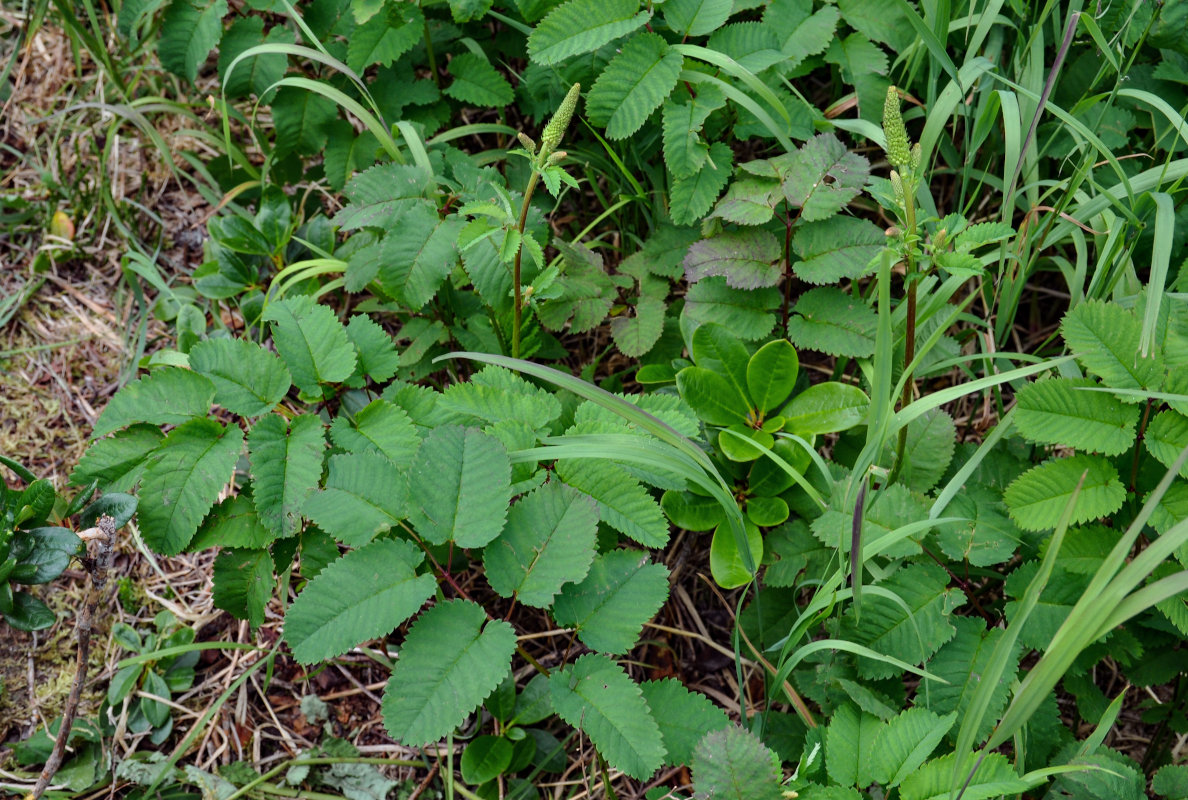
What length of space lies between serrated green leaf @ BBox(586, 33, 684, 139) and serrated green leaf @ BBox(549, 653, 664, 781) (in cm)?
108

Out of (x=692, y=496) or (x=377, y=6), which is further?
(x=377, y=6)

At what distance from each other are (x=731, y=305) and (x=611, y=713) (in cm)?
89

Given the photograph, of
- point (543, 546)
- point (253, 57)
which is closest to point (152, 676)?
point (543, 546)

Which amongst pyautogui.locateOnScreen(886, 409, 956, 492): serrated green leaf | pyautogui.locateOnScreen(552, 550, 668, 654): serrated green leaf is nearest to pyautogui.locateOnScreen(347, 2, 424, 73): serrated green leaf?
pyautogui.locateOnScreen(552, 550, 668, 654): serrated green leaf

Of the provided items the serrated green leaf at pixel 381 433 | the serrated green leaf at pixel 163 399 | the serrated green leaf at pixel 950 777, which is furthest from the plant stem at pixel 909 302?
the serrated green leaf at pixel 163 399

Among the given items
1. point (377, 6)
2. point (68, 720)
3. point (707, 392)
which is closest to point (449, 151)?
point (377, 6)

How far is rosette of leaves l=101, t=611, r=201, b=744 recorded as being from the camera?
68.4 inches

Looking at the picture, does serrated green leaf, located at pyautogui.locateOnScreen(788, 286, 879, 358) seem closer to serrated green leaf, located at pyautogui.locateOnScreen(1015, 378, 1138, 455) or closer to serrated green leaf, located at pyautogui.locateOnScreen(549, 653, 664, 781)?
serrated green leaf, located at pyautogui.locateOnScreen(1015, 378, 1138, 455)

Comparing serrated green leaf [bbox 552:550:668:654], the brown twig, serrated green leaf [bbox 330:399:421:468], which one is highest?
serrated green leaf [bbox 330:399:421:468]

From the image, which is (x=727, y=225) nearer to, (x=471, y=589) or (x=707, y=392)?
(x=707, y=392)

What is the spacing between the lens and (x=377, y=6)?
1.85m

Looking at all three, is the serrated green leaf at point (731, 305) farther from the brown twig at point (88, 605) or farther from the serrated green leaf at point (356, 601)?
the brown twig at point (88, 605)

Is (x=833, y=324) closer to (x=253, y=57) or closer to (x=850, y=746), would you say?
(x=850, y=746)

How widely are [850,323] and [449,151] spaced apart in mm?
997
